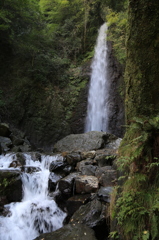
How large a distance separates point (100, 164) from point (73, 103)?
23.8ft

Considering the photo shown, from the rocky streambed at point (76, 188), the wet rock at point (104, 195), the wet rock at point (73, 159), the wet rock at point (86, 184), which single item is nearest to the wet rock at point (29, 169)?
the rocky streambed at point (76, 188)

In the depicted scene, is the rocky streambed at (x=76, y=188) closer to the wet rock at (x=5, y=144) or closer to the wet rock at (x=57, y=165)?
the wet rock at (x=57, y=165)

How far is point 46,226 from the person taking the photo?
470 centimetres

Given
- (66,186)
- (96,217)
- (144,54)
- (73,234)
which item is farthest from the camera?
(66,186)

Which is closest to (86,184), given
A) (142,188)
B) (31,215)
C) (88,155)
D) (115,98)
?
(31,215)

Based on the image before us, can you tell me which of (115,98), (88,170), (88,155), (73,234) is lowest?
(73,234)

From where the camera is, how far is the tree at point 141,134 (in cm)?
256

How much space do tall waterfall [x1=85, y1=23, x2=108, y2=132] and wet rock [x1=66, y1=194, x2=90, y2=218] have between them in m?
7.17

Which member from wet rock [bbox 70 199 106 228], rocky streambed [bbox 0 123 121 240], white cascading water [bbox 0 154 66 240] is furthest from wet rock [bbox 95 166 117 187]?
white cascading water [bbox 0 154 66 240]

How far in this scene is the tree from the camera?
2.56 metres

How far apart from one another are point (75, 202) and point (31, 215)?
46.8 inches

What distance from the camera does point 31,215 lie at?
192 inches

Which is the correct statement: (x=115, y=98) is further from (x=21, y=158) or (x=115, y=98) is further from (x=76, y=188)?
(x=76, y=188)

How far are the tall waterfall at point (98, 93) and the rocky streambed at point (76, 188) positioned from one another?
3.45 metres
